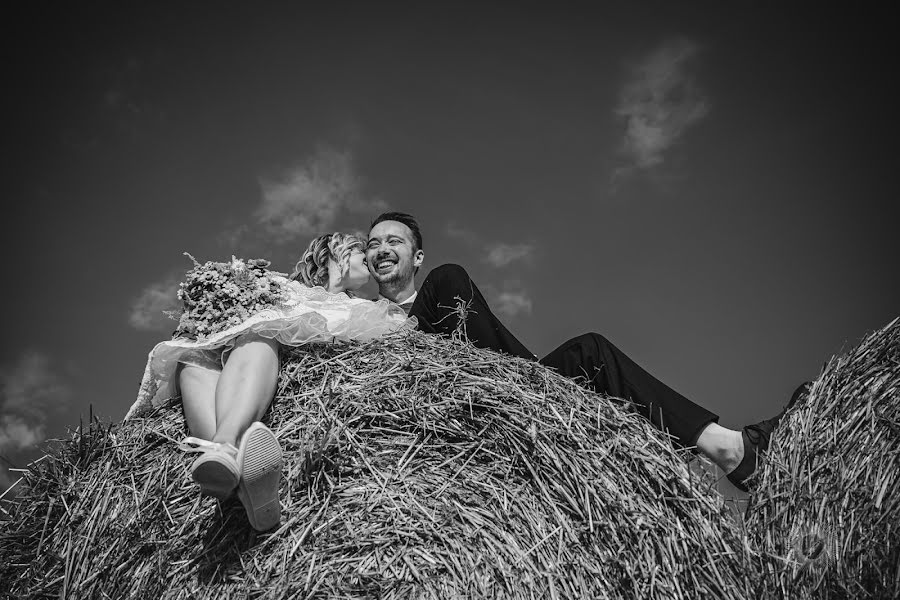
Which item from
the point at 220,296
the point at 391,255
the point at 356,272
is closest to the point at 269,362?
the point at 220,296

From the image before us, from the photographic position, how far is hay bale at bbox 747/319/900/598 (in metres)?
1.70

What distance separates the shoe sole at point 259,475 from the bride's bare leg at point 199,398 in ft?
1.48

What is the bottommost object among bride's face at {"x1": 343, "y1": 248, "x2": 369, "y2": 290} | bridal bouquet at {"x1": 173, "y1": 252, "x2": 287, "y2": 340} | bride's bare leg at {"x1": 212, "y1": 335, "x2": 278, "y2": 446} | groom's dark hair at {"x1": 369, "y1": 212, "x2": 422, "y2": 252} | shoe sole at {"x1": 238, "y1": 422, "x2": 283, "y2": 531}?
shoe sole at {"x1": 238, "y1": 422, "x2": 283, "y2": 531}

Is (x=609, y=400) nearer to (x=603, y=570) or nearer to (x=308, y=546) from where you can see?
(x=603, y=570)

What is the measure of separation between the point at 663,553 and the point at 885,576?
2.09 feet

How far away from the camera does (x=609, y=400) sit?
7.48ft

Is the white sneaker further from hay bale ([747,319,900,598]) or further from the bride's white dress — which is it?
hay bale ([747,319,900,598])

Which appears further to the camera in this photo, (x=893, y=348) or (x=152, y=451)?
(x=152, y=451)

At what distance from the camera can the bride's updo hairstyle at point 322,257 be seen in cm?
378

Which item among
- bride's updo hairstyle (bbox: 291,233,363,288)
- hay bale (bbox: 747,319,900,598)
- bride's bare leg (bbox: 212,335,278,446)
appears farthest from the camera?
bride's updo hairstyle (bbox: 291,233,363,288)

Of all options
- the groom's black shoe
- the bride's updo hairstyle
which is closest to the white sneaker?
the groom's black shoe

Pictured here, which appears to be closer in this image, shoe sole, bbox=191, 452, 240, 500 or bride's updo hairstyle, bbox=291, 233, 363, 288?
shoe sole, bbox=191, 452, 240, 500

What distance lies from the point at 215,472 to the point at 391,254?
234 cm

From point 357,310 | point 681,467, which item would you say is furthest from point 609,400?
point 357,310
